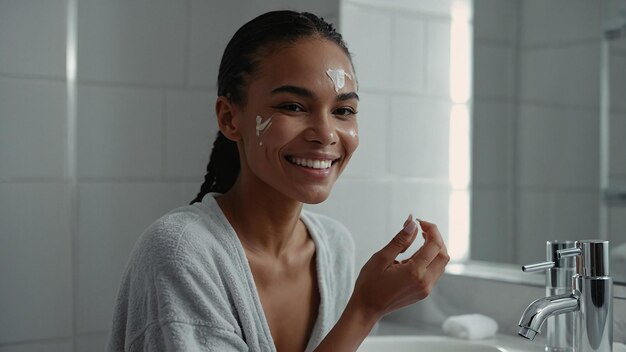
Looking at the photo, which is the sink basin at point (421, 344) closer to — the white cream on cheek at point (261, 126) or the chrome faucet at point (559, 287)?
the chrome faucet at point (559, 287)

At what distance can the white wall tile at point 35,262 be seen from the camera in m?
1.31

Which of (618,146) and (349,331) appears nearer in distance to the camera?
(349,331)

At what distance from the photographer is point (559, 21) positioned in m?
1.47

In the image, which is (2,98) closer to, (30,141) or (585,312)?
(30,141)

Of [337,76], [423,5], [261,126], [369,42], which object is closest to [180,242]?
[261,126]

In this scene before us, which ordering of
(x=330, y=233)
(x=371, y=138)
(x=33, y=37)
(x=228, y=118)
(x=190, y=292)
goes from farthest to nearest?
1. (x=371, y=138)
2. (x=33, y=37)
3. (x=330, y=233)
4. (x=228, y=118)
5. (x=190, y=292)

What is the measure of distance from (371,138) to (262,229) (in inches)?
17.2

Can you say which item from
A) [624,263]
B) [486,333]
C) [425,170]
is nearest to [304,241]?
[486,333]

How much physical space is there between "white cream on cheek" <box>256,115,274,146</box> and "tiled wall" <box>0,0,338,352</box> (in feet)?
1.57

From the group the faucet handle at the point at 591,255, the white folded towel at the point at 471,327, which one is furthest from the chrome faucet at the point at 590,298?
the white folded towel at the point at 471,327

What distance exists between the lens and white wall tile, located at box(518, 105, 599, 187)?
1430 millimetres

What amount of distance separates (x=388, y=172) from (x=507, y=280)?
0.30 m

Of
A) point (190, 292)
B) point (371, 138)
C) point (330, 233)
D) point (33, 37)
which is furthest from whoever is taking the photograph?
point (371, 138)

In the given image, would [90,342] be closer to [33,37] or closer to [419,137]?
[33,37]
